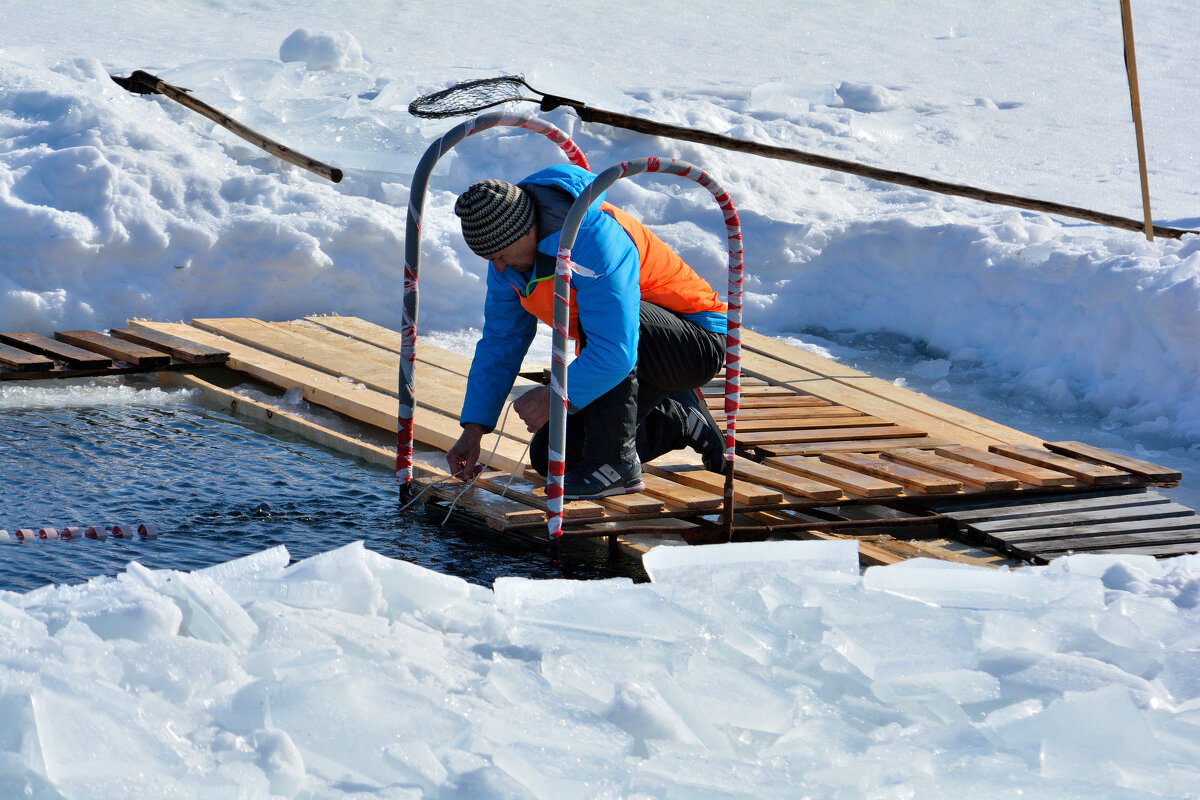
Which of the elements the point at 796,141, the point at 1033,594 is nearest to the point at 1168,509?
the point at 1033,594

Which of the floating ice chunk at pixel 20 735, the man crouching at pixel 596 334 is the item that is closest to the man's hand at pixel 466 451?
the man crouching at pixel 596 334

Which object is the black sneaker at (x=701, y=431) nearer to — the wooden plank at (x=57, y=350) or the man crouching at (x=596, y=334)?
the man crouching at (x=596, y=334)

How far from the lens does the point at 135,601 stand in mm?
2857

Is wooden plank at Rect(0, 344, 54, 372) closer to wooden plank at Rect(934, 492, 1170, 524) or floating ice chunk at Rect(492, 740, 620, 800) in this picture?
wooden plank at Rect(934, 492, 1170, 524)

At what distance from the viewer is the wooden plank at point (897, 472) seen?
507cm

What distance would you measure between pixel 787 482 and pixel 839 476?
252 mm

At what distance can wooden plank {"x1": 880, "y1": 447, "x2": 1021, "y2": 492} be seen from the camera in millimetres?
5184

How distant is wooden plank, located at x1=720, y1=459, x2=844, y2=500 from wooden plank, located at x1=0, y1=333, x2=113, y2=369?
3.43m

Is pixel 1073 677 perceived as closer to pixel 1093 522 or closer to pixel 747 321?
pixel 1093 522

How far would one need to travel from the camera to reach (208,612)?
2861 mm

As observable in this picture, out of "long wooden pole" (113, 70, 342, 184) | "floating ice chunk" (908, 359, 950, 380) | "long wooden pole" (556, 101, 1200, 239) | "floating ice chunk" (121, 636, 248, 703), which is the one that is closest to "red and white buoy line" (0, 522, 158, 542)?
"floating ice chunk" (121, 636, 248, 703)

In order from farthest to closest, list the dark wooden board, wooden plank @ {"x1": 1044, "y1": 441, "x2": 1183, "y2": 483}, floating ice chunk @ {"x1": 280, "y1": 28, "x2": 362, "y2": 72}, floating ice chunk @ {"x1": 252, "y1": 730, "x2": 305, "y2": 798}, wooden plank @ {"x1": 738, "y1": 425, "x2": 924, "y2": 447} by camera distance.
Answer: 1. floating ice chunk @ {"x1": 280, "y1": 28, "x2": 362, "y2": 72}
2. wooden plank @ {"x1": 738, "y1": 425, "x2": 924, "y2": 447}
3. wooden plank @ {"x1": 1044, "y1": 441, "x2": 1183, "y2": 483}
4. the dark wooden board
5. floating ice chunk @ {"x1": 252, "y1": 730, "x2": 305, "y2": 798}

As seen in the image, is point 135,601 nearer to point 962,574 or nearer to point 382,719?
point 382,719

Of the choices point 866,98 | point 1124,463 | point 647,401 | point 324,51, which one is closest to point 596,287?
point 647,401
